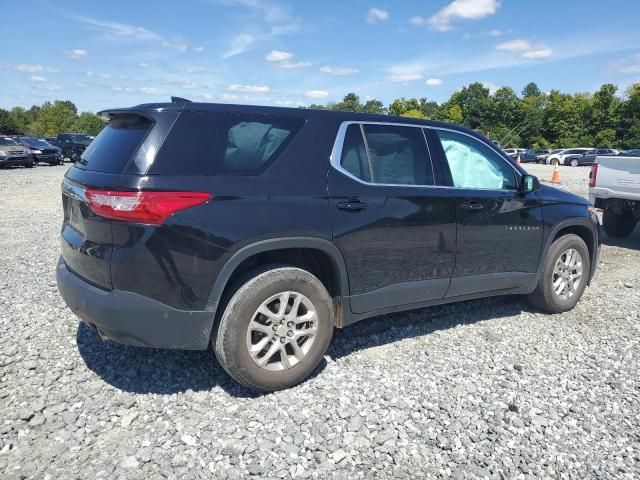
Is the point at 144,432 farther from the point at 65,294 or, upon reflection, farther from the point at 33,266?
the point at 33,266

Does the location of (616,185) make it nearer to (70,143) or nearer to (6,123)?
(70,143)

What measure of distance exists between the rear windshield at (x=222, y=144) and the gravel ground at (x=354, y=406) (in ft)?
4.88

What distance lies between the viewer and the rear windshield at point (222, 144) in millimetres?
2818

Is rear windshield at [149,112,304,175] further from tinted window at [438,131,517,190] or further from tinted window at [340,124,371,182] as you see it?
tinted window at [438,131,517,190]

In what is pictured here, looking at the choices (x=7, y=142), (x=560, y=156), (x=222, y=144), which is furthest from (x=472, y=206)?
(x=560, y=156)

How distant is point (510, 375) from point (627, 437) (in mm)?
825

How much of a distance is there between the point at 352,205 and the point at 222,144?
0.94 meters

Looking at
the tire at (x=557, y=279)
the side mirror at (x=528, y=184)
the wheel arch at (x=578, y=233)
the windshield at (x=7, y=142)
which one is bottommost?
the tire at (x=557, y=279)

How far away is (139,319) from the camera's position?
9.06ft

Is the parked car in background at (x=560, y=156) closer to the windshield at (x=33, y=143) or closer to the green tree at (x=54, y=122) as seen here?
the windshield at (x=33, y=143)

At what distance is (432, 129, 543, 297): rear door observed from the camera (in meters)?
3.90

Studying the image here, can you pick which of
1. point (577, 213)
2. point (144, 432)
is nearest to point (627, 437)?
point (577, 213)

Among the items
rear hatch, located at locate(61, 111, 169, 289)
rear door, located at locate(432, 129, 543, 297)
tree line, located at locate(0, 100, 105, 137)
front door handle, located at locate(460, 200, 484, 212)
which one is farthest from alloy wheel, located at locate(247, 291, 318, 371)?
tree line, located at locate(0, 100, 105, 137)

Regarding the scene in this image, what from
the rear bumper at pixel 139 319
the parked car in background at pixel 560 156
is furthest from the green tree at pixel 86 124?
the rear bumper at pixel 139 319
